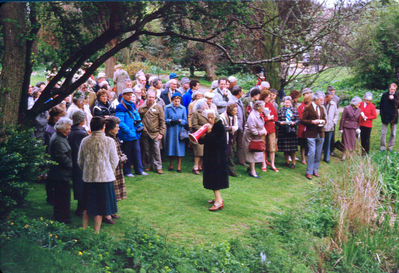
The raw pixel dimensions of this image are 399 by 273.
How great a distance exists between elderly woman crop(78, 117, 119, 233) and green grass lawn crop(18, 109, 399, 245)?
538mm

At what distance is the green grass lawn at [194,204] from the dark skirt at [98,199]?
51cm

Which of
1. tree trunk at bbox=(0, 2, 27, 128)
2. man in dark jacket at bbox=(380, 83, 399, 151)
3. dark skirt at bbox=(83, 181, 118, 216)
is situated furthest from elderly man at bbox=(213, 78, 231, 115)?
man in dark jacket at bbox=(380, 83, 399, 151)

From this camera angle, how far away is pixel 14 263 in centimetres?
483

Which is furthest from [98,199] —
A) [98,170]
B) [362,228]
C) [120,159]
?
[362,228]

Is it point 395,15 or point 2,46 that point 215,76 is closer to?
point 395,15

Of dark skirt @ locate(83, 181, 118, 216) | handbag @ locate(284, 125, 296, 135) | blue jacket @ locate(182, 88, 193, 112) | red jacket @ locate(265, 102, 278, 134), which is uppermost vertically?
blue jacket @ locate(182, 88, 193, 112)

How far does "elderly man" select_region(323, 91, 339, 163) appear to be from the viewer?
13.0 meters

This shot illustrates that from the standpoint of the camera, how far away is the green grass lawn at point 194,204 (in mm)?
7266

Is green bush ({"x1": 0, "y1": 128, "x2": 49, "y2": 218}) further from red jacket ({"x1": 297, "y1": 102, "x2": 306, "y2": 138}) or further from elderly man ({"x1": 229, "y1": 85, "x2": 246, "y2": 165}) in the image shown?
red jacket ({"x1": 297, "y1": 102, "x2": 306, "y2": 138})

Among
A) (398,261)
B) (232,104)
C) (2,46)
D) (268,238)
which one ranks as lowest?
(398,261)

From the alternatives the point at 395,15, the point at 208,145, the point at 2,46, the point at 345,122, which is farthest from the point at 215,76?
the point at 2,46

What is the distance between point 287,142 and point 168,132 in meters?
3.48

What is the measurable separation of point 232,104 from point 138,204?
355cm

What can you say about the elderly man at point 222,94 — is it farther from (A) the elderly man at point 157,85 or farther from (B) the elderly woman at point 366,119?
(B) the elderly woman at point 366,119
